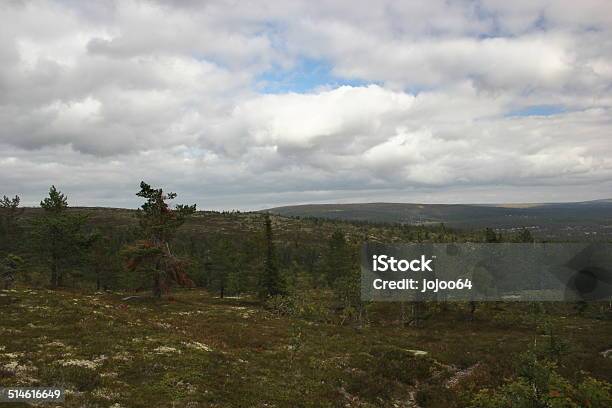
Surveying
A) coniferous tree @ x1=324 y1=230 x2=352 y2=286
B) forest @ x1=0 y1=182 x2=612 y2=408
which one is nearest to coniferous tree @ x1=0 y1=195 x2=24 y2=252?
forest @ x1=0 y1=182 x2=612 y2=408

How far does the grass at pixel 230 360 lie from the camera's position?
20.3m

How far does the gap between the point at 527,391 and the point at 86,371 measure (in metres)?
20.4

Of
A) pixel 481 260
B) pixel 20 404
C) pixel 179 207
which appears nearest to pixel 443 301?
pixel 481 260

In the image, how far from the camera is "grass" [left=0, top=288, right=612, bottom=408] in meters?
20.3

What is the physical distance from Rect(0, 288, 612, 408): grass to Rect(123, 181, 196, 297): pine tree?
5.63 m

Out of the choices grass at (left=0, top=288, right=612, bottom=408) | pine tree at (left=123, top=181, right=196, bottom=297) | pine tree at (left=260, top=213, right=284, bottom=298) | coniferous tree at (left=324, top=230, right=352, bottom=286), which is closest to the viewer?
grass at (left=0, top=288, right=612, bottom=408)

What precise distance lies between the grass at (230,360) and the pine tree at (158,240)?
563 centimetres

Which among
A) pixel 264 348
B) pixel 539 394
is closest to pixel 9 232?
pixel 264 348

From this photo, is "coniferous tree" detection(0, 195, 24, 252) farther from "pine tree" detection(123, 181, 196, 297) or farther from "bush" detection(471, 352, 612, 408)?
"bush" detection(471, 352, 612, 408)

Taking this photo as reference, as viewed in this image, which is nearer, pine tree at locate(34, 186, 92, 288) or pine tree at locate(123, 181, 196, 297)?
pine tree at locate(123, 181, 196, 297)

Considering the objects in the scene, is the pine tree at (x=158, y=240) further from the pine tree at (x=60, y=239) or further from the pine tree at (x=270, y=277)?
the pine tree at (x=270, y=277)

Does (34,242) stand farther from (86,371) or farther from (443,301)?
(443,301)

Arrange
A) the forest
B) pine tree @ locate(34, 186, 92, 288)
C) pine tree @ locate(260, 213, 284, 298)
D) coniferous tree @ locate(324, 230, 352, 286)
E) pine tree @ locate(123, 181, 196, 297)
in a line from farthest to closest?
1. coniferous tree @ locate(324, 230, 352, 286)
2. pine tree @ locate(260, 213, 284, 298)
3. pine tree @ locate(34, 186, 92, 288)
4. pine tree @ locate(123, 181, 196, 297)
5. the forest

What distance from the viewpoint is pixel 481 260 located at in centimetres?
7831
